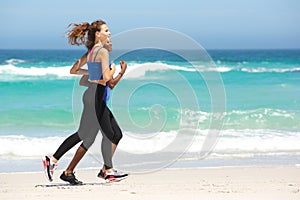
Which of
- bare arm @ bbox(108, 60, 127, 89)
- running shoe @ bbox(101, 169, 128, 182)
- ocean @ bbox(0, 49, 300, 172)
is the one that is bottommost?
ocean @ bbox(0, 49, 300, 172)

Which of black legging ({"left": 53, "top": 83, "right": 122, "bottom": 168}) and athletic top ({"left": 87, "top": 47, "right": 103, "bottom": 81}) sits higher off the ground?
athletic top ({"left": 87, "top": 47, "right": 103, "bottom": 81})

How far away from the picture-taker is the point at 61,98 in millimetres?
17328

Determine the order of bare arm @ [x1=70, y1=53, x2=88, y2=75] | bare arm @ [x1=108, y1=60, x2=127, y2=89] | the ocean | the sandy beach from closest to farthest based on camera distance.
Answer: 1. the sandy beach
2. bare arm @ [x1=108, y1=60, x2=127, y2=89]
3. bare arm @ [x1=70, y1=53, x2=88, y2=75]
4. the ocean

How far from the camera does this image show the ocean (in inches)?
327

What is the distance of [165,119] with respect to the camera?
12609 mm

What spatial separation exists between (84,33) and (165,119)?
7.14 metres

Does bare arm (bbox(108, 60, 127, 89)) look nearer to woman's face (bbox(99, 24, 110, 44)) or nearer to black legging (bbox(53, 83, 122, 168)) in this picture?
black legging (bbox(53, 83, 122, 168))

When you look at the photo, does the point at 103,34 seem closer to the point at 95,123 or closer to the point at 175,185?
the point at 95,123

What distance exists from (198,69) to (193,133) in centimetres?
1383

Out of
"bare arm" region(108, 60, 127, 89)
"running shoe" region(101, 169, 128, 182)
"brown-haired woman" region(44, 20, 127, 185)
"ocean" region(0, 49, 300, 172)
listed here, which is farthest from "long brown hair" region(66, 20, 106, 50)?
"ocean" region(0, 49, 300, 172)

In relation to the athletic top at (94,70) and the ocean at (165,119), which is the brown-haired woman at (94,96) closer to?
the athletic top at (94,70)

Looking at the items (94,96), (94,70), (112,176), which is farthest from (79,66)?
(112,176)

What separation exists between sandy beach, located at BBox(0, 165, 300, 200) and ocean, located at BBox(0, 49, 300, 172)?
2.46 ft

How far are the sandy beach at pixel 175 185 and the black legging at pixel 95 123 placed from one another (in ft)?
1.33
